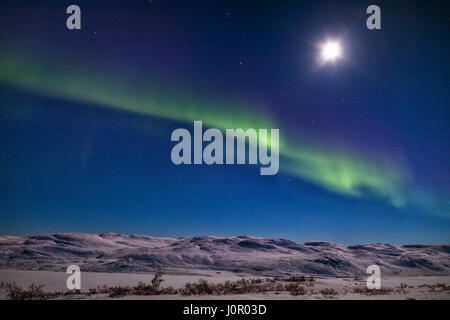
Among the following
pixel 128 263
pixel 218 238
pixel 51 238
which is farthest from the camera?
pixel 218 238

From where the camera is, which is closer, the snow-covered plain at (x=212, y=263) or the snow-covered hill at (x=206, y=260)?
the snow-covered plain at (x=212, y=263)

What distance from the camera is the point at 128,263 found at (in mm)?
38562

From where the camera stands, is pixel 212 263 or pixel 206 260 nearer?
pixel 212 263

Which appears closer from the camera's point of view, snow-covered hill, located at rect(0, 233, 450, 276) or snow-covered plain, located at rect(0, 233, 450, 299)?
snow-covered plain, located at rect(0, 233, 450, 299)

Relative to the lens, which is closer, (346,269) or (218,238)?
(346,269)

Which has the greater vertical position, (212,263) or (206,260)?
(206,260)

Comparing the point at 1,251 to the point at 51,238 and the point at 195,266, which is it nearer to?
the point at 51,238
